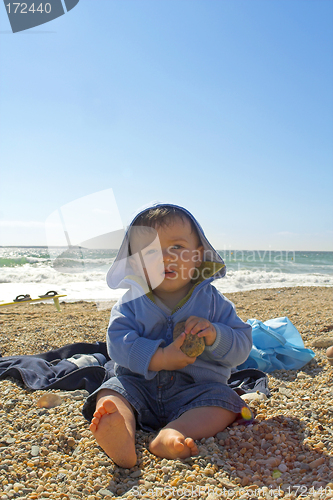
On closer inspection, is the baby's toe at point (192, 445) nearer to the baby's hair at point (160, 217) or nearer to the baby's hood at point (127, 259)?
A: the baby's hood at point (127, 259)

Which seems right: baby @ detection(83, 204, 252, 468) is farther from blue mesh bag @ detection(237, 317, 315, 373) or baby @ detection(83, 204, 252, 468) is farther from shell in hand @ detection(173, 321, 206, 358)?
blue mesh bag @ detection(237, 317, 315, 373)

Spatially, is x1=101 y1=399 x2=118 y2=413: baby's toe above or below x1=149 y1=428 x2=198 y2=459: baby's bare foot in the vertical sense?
above

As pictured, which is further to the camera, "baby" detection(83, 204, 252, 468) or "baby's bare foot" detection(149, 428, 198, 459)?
"baby" detection(83, 204, 252, 468)

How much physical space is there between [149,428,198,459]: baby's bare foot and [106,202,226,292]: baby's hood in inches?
36.7

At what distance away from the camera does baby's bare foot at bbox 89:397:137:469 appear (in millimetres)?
1608

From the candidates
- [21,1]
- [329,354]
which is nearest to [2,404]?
[329,354]

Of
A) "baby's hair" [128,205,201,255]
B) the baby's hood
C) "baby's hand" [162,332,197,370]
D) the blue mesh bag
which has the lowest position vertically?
the blue mesh bag

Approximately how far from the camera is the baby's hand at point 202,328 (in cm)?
194

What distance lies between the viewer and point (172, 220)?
2.25m

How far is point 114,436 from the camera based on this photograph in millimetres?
1623

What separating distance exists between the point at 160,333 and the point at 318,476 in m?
1.13

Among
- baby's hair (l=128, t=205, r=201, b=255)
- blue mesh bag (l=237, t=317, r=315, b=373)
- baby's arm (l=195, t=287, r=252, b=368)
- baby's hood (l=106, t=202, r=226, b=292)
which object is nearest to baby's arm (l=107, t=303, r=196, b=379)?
baby's arm (l=195, t=287, r=252, b=368)

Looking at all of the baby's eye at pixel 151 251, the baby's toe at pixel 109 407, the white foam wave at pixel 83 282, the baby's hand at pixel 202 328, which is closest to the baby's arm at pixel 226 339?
the baby's hand at pixel 202 328

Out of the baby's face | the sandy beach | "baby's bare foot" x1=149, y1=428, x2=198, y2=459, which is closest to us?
the sandy beach
